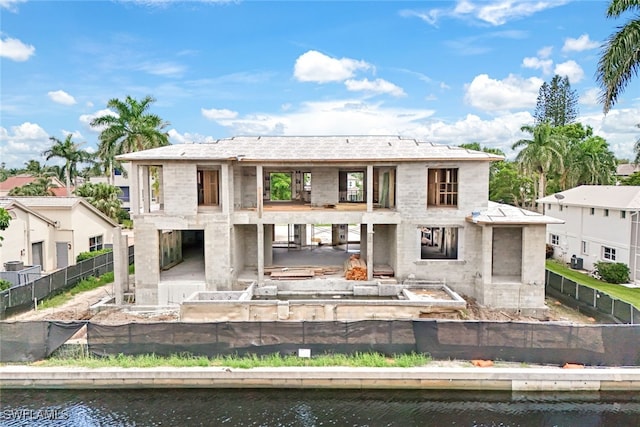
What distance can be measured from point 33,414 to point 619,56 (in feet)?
85.6

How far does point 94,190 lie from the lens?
125 feet

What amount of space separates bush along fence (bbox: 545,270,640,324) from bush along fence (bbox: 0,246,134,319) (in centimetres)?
2545

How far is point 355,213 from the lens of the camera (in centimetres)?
2264

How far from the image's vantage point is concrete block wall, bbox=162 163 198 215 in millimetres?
21234

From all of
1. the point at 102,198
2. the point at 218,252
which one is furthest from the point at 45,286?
the point at 102,198

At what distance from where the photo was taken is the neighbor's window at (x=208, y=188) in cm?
2386

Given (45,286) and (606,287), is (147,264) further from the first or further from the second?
(606,287)

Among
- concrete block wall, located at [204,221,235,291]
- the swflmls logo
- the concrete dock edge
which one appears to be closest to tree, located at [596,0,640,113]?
the concrete dock edge

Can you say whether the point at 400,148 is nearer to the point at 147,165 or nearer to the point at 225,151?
the point at 225,151

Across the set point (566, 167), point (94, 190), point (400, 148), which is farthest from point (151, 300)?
point (566, 167)

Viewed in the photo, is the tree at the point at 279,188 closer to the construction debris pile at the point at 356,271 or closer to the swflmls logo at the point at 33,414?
the construction debris pile at the point at 356,271

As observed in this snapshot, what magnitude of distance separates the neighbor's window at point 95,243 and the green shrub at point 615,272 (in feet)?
108

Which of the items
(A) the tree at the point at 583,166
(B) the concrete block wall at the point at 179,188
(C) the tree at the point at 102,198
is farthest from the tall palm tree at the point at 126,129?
(A) the tree at the point at 583,166

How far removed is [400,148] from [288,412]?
15.1 metres
